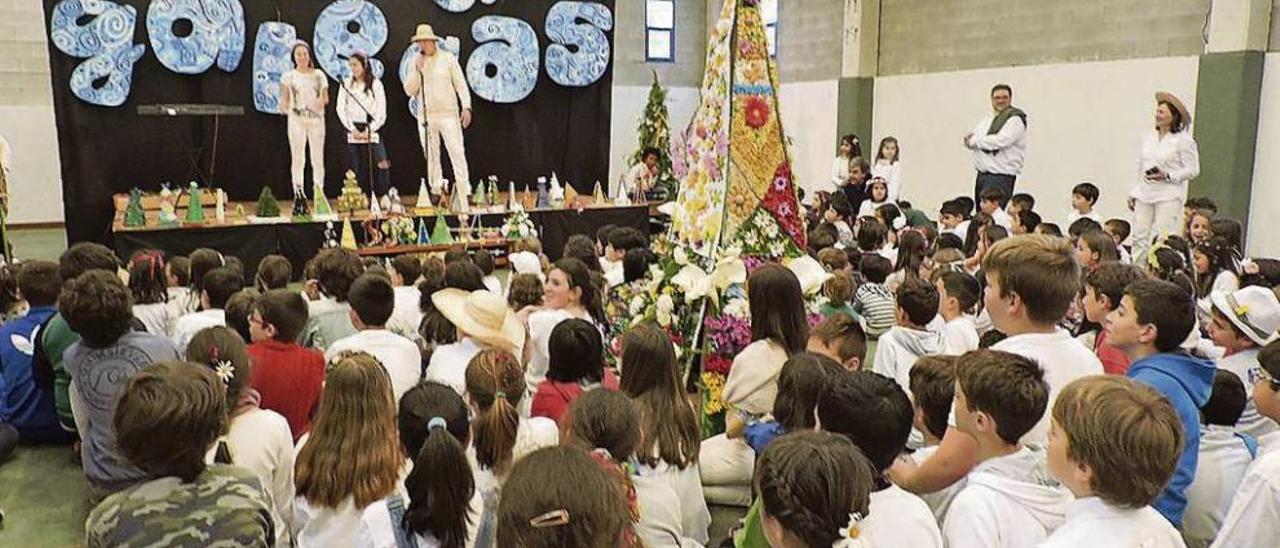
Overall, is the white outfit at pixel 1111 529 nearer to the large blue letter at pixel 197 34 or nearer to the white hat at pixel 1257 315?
the white hat at pixel 1257 315

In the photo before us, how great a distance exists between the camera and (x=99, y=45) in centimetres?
841

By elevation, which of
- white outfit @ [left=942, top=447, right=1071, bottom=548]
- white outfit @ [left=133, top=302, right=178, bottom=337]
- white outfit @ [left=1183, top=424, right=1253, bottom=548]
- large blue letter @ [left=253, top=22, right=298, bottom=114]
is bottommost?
white outfit @ [left=1183, top=424, right=1253, bottom=548]

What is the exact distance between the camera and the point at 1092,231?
16.9 feet

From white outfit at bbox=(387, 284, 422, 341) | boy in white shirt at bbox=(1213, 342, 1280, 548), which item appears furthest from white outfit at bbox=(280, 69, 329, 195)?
boy in white shirt at bbox=(1213, 342, 1280, 548)

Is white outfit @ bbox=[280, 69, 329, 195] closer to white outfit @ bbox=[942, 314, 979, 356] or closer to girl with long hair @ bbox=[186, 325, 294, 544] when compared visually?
girl with long hair @ bbox=[186, 325, 294, 544]

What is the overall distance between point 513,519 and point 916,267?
4694 mm

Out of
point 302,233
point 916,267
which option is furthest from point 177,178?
point 916,267

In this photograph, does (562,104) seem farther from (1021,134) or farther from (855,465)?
(855,465)

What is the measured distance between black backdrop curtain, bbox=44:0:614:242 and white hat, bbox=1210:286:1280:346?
8193 mm

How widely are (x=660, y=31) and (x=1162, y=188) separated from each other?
28.4 feet

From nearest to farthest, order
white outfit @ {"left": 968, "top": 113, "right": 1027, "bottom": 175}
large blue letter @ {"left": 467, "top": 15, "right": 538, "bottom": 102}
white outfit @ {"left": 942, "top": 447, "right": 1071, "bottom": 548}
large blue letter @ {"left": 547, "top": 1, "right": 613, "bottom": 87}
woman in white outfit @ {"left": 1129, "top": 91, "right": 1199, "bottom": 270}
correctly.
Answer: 1. white outfit @ {"left": 942, "top": 447, "right": 1071, "bottom": 548}
2. woman in white outfit @ {"left": 1129, "top": 91, "right": 1199, "bottom": 270}
3. white outfit @ {"left": 968, "top": 113, "right": 1027, "bottom": 175}
4. large blue letter @ {"left": 467, "top": 15, "right": 538, "bottom": 102}
5. large blue letter @ {"left": 547, "top": 1, "right": 613, "bottom": 87}

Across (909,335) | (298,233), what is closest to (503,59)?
(298,233)

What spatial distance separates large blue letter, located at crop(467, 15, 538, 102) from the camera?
10094mm

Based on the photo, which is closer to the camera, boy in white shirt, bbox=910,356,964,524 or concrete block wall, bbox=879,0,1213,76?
boy in white shirt, bbox=910,356,964,524
